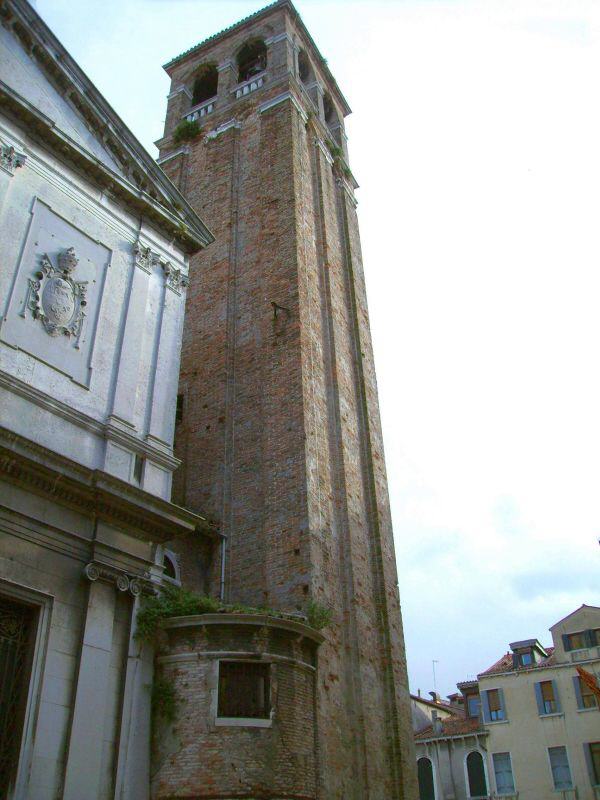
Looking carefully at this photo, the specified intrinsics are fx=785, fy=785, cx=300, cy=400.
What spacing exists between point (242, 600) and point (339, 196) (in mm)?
15176

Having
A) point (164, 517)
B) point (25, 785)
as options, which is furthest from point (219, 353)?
point (25, 785)

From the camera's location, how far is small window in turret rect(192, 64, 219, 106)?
94.0 ft

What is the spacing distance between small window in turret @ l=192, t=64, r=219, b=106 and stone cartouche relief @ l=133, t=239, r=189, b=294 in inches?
584

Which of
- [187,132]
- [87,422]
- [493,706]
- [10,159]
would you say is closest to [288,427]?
[87,422]

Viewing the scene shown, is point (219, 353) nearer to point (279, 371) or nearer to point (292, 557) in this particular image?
point (279, 371)

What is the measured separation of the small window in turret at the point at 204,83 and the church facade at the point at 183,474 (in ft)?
18.6

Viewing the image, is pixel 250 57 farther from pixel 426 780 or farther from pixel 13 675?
Result: pixel 426 780

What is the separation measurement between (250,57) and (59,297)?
60.8ft

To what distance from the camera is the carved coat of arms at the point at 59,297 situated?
42.4ft

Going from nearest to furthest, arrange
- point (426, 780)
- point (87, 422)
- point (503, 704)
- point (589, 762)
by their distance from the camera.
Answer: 1. point (87, 422)
2. point (589, 762)
3. point (503, 704)
4. point (426, 780)

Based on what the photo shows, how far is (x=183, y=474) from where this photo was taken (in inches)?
720

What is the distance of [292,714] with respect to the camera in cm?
1180

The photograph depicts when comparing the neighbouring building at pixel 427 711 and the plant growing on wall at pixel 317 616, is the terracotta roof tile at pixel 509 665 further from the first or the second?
the plant growing on wall at pixel 317 616

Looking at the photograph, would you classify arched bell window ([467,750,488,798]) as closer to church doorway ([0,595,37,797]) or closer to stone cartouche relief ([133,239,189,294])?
stone cartouche relief ([133,239,189,294])
